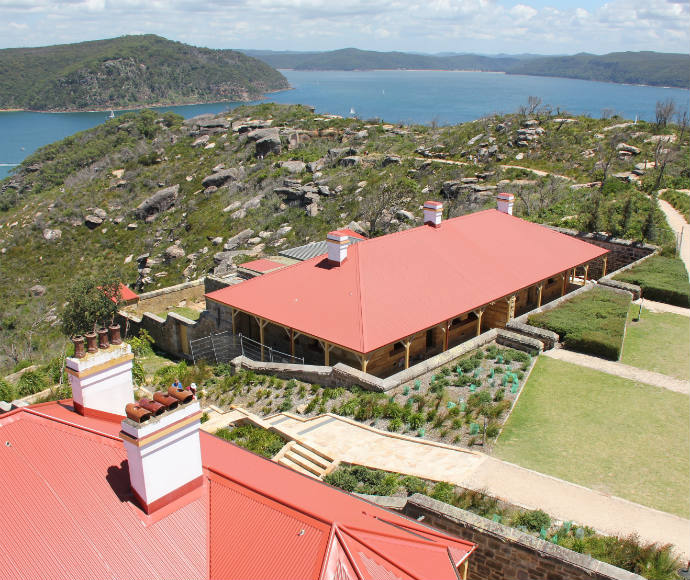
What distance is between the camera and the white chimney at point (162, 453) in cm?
621

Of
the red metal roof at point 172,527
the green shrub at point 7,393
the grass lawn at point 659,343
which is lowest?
the green shrub at point 7,393

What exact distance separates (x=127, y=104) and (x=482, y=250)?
7533 inches

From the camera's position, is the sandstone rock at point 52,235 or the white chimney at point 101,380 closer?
the white chimney at point 101,380

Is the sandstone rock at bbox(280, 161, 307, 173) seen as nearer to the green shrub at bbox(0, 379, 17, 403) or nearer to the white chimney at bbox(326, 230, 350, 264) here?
the white chimney at bbox(326, 230, 350, 264)

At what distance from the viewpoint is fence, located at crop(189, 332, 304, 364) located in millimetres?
21141

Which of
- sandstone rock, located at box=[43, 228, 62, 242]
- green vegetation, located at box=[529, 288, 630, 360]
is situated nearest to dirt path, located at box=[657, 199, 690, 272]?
green vegetation, located at box=[529, 288, 630, 360]

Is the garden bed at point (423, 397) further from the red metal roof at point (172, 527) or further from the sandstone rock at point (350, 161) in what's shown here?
the sandstone rock at point (350, 161)

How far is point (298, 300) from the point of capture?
2030 centimetres

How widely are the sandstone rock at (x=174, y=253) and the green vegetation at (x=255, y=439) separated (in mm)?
32810

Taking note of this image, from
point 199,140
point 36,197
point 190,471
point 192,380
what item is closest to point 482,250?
point 192,380

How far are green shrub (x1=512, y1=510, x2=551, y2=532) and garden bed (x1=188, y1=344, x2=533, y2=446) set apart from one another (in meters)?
3.55

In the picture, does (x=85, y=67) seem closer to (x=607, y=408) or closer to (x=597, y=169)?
(x=597, y=169)

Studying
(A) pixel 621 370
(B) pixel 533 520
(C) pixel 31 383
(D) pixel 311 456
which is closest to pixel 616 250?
(A) pixel 621 370

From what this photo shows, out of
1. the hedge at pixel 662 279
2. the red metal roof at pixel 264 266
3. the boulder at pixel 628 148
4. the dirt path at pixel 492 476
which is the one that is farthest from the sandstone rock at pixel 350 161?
the dirt path at pixel 492 476
